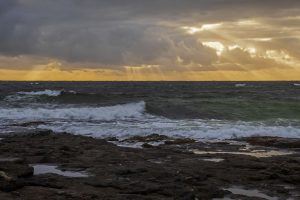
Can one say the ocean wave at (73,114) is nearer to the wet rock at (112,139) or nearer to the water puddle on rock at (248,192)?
the wet rock at (112,139)

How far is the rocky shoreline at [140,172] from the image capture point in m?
8.47

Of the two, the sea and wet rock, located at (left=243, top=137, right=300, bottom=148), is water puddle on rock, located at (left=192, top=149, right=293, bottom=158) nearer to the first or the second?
wet rock, located at (left=243, top=137, right=300, bottom=148)

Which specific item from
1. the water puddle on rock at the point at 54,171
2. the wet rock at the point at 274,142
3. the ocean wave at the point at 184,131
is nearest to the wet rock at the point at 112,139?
the ocean wave at the point at 184,131

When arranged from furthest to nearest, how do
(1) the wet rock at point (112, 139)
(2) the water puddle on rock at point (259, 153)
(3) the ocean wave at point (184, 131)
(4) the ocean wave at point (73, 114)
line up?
1. (4) the ocean wave at point (73, 114)
2. (3) the ocean wave at point (184, 131)
3. (1) the wet rock at point (112, 139)
4. (2) the water puddle on rock at point (259, 153)

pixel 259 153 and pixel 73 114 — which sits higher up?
pixel 73 114

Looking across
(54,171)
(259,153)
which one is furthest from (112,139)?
(54,171)

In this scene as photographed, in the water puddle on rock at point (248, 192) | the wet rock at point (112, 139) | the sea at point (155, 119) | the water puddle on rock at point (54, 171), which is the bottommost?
the water puddle on rock at point (248, 192)

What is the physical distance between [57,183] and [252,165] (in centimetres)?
466

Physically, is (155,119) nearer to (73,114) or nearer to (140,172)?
(73,114)

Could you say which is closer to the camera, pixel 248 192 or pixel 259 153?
pixel 248 192

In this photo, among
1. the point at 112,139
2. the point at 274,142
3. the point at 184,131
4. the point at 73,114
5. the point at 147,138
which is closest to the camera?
the point at 274,142

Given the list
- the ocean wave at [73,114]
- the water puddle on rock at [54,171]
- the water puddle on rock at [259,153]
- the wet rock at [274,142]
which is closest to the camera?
the water puddle on rock at [54,171]

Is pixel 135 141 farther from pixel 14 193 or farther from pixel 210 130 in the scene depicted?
pixel 14 193

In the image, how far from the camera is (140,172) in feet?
33.6
